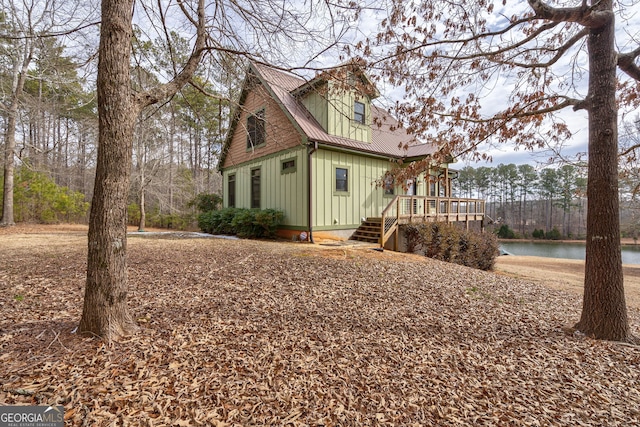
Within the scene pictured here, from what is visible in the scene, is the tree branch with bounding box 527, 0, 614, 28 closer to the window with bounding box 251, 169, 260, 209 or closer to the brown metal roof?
the brown metal roof

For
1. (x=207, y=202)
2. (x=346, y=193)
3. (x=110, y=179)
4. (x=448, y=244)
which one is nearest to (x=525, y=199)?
(x=448, y=244)

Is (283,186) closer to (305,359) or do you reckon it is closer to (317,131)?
(317,131)

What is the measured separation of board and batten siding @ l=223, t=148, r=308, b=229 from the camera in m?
10.1

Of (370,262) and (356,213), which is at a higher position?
(356,213)

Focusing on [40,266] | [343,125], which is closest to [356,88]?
[40,266]

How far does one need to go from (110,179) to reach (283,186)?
8.52m

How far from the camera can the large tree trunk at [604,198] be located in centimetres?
329

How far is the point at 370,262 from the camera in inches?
261

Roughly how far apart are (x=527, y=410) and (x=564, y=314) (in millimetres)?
3150

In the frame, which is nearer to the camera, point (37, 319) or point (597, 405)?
point (597, 405)

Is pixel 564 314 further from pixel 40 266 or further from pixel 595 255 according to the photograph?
pixel 40 266

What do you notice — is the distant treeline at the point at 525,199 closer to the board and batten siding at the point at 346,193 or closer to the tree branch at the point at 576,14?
the board and batten siding at the point at 346,193

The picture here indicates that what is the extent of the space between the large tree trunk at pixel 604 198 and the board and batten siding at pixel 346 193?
6.78m

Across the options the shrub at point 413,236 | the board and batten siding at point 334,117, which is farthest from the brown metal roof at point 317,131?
the shrub at point 413,236
